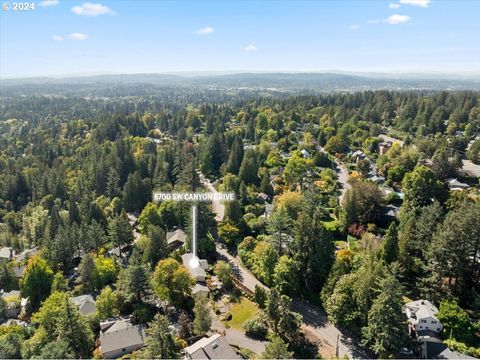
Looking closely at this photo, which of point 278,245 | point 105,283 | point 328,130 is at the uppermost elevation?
point 328,130

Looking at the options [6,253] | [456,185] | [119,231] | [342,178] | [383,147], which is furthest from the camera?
[383,147]

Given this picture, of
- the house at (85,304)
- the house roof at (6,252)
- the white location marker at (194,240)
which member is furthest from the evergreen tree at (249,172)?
the house roof at (6,252)

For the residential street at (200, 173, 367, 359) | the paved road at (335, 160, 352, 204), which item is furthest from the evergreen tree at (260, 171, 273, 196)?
the residential street at (200, 173, 367, 359)

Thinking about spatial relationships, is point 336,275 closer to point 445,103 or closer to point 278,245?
point 278,245

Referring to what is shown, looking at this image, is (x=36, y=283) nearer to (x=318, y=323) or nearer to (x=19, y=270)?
(x=19, y=270)

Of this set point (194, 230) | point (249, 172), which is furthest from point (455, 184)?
point (194, 230)

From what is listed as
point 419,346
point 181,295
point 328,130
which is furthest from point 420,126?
point 181,295
